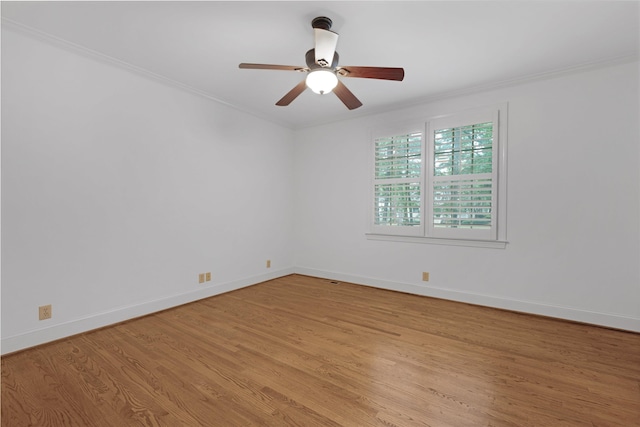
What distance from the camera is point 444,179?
11.5 ft

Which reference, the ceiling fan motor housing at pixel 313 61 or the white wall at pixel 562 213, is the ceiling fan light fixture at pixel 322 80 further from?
the white wall at pixel 562 213

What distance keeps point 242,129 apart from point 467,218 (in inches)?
122

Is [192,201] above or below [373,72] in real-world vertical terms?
below

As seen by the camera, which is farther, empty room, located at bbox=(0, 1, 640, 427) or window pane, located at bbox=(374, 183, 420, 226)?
window pane, located at bbox=(374, 183, 420, 226)

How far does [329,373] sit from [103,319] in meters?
2.18

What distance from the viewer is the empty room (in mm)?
1812

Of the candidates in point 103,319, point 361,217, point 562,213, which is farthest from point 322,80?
point 103,319

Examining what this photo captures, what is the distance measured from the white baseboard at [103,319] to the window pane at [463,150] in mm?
3057

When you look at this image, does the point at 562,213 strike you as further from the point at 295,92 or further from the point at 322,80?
the point at 295,92

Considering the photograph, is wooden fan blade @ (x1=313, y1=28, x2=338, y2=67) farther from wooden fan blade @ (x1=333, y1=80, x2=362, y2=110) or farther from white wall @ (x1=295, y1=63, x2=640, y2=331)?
white wall @ (x1=295, y1=63, x2=640, y2=331)

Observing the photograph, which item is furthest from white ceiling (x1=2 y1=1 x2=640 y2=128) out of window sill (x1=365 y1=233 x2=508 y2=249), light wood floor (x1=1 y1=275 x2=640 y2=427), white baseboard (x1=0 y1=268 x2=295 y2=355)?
light wood floor (x1=1 y1=275 x2=640 y2=427)

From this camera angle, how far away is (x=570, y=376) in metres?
1.93

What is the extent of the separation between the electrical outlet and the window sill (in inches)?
135

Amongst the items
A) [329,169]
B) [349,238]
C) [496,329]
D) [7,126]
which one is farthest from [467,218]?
[7,126]
